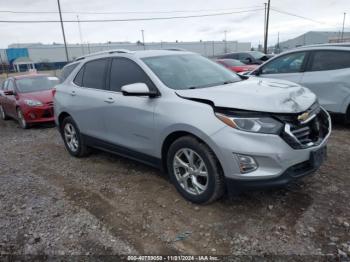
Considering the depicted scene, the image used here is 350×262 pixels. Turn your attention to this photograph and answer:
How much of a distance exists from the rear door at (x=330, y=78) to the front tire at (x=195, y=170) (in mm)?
3857

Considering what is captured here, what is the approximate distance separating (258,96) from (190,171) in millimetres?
1091

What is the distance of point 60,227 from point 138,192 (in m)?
1.04

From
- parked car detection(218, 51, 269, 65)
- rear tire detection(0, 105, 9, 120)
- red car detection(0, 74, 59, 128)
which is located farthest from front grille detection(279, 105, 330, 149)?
parked car detection(218, 51, 269, 65)

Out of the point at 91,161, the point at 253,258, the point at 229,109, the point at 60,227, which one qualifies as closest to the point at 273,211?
the point at 253,258

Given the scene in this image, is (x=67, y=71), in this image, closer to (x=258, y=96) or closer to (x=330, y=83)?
(x=258, y=96)

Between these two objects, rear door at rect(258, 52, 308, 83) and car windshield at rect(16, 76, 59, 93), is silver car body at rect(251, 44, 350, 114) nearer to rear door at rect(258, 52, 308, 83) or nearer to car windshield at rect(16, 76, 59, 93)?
A: rear door at rect(258, 52, 308, 83)

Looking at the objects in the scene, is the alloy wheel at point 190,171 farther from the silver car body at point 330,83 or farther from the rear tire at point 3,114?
the rear tire at point 3,114

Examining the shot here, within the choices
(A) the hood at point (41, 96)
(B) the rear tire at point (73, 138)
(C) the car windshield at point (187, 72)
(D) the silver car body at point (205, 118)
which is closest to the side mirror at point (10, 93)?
(A) the hood at point (41, 96)

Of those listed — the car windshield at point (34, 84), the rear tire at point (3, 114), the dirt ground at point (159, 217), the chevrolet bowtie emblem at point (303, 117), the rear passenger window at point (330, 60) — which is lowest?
the rear tire at point (3, 114)

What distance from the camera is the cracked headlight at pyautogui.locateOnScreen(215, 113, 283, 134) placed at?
9.47 feet

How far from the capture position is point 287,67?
21.9 ft

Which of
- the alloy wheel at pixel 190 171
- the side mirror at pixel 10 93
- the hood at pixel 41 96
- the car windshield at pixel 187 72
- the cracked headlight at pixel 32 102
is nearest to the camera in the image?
the alloy wheel at pixel 190 171

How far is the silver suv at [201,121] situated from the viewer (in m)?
2.91

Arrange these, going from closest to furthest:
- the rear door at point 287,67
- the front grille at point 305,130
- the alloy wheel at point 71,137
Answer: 1. the front grille at point 305,130
2. the alloy wheel at point 71,137
3. the rear door at point 287,67
